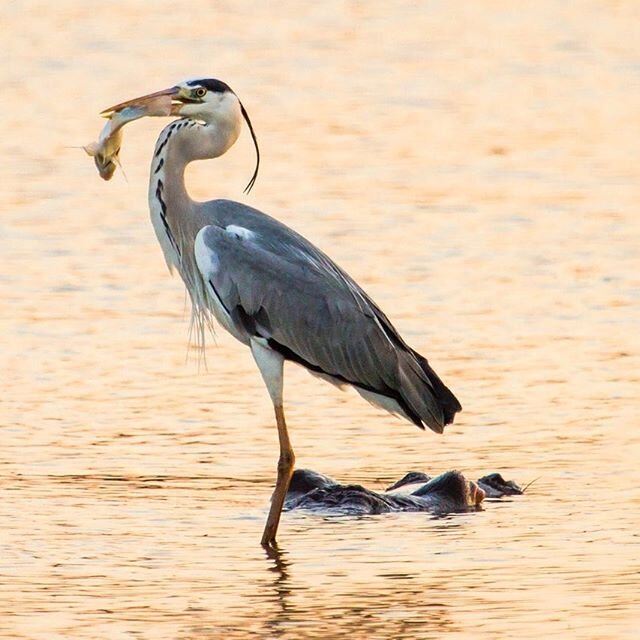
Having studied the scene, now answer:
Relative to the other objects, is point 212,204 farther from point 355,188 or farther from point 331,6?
point 331,6

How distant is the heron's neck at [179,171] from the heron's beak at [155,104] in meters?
0.13

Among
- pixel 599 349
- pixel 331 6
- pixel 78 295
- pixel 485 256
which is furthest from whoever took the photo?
pixel 331 6

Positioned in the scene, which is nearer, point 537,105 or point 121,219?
point 121,219

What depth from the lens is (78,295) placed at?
46.8 feet

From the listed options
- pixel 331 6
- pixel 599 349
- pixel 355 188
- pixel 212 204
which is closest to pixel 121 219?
pixel 355 188

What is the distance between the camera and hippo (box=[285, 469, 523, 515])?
10.1m

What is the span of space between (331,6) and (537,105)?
24.7 ft

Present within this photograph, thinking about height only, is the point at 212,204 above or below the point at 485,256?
above

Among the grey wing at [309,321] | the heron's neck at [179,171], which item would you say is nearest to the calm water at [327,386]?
the grey wing at [309,321]

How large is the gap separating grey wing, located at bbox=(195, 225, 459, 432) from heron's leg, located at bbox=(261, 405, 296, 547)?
1.26 feet

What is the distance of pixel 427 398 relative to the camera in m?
10.2

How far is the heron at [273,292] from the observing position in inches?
403

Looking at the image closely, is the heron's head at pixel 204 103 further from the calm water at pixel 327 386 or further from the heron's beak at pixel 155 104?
the calm water at pixel 327 386

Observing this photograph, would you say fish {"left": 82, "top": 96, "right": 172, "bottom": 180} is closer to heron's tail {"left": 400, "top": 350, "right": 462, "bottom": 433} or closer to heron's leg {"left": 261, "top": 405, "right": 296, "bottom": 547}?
heron's leg {"left": 261, "top": 405, "right": 296, "bottom": 547}
